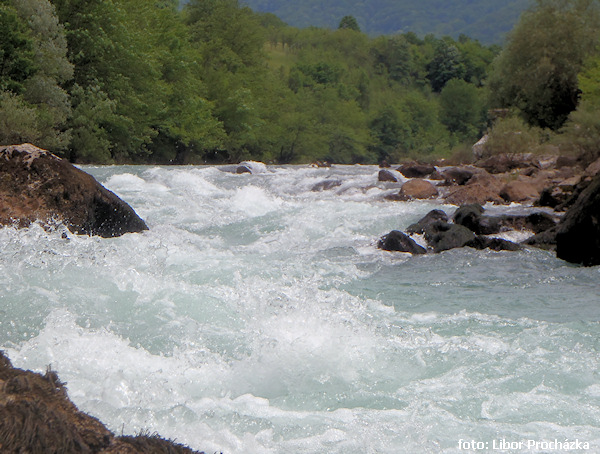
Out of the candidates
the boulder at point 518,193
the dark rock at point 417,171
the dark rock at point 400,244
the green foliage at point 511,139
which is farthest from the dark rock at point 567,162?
the dark rock at point 400,244

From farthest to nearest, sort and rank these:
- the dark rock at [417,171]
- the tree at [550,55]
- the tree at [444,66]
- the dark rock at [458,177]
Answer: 1. the tree at [444,66]
2. the tree at [550,55]
3. the dark rock at [417,171]
4. the dark rock at [458,177]

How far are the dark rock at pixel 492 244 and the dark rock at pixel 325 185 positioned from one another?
9536 mm

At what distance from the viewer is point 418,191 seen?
62.2 ft

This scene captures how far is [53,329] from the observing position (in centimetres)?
519

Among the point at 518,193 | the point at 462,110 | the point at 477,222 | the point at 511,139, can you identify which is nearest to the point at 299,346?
the point at 477,222

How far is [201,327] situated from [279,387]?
1197 mm

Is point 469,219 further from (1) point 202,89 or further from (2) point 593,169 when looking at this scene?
(1) point 202,89

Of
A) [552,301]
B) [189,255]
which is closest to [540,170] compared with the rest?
[552,301]

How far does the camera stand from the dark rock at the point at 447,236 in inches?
470

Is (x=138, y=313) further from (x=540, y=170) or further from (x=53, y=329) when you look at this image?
(x=540, y=170)

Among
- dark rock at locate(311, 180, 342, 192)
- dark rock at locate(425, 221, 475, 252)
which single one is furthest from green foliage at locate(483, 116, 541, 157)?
dark rock at locate(425, 221, 475, 252)

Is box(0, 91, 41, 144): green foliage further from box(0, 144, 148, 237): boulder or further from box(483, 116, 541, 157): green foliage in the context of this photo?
box(483, 116, 541, 157): green foliage

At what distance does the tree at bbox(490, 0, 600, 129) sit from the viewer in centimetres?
3225

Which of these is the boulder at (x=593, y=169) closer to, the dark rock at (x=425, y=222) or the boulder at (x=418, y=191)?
the boulder at (x=418, y=191)
